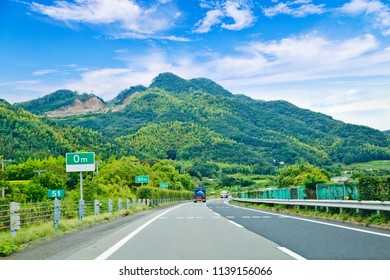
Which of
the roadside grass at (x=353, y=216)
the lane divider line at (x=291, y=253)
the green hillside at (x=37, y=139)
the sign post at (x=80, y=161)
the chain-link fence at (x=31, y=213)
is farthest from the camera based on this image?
the green hillside at (x=37, y=139)

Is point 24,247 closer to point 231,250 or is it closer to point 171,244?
point 171,244

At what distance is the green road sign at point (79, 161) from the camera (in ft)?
86.7

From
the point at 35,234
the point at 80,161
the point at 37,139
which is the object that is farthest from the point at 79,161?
the point at 37,139

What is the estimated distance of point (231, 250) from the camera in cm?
991

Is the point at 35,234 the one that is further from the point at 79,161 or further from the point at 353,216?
the point at 79,161

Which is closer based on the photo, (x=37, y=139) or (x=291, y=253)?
(x=291, y=253)

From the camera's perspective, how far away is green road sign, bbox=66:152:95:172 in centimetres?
2644

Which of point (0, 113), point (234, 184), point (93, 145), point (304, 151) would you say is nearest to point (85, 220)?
point (93, 145)

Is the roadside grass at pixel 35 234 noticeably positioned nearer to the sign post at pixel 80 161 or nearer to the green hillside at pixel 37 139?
the sign post at pixel 80 161

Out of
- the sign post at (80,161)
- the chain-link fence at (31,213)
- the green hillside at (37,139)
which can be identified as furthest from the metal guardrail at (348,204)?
the green hillside at (37,139)

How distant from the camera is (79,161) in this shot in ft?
87.6

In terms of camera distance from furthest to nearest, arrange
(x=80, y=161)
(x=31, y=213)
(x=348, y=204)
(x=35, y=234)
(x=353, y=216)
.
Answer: (x=80, y=161) → (x=348, y=204) → (x=353, y=216) → (x=31, y=213) → (x=35, y=234)

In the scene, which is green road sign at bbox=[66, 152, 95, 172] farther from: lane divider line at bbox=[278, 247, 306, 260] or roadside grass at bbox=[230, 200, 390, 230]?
lane divider line at bbox=[278, 247, 306, 260]

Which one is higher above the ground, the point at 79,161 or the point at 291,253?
the point at 79,161
